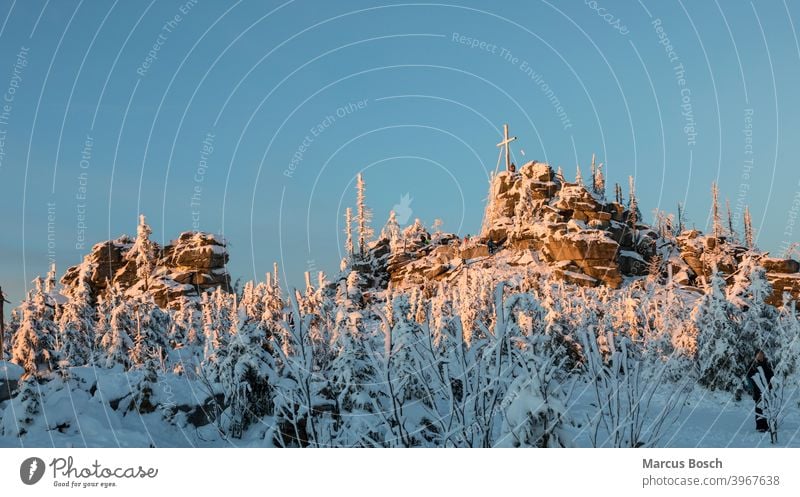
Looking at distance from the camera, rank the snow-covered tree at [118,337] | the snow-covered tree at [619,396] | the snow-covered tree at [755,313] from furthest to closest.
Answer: the snow-covered tree at [118,337]
the snow-covered tree at [755,313]
the snow-covered tree at [619,396]

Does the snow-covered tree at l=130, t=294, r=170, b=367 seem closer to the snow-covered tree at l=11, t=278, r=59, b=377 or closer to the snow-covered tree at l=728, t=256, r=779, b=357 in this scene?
the snow-covered tree at l=11, t=278, r=59, b=377

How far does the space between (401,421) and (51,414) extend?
285 inches

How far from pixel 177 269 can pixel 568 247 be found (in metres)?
46.8

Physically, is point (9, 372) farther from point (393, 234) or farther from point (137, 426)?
point (393, 234)

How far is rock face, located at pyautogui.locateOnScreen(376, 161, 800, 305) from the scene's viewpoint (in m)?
58.1

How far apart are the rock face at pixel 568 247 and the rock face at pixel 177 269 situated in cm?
2145

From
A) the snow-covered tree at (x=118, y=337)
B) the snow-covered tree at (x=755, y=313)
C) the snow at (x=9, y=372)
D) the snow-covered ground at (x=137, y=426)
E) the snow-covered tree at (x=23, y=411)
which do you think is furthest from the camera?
the snow-covered tree at (x=118, y=337)

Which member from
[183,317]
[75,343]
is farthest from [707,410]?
[183,317]

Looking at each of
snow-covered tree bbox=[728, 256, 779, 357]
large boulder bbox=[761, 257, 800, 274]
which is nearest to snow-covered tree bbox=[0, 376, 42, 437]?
snow-covered tree bbox=[728, 256, 779, 357]

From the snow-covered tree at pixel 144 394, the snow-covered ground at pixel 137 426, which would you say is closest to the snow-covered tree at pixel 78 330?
the snow-covered ground at pixel 137 426

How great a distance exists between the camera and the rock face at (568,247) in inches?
2288

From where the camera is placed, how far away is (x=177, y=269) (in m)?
69.4

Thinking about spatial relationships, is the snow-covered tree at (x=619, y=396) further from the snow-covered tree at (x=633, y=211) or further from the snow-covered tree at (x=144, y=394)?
the snow-covered tree at (x=633, y=211)
